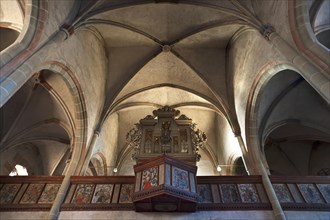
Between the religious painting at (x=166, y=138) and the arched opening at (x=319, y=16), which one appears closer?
the arched opening at (x=319, y=16)

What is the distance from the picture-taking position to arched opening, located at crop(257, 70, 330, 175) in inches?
467

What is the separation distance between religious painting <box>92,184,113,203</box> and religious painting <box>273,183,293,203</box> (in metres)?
5.62

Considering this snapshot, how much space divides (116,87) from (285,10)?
26.3 ft

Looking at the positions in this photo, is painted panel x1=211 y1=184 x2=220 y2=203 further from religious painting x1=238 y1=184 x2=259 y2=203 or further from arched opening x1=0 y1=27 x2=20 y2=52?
arched opening x1=0 y1=27 x2=20 y2=52

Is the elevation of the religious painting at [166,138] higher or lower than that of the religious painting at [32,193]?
higher

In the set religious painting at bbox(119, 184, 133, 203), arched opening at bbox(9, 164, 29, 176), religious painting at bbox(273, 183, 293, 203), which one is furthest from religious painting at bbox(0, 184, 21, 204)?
religious painting at bbox(273, 183, 293, 203)

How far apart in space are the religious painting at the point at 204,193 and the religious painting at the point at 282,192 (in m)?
2.29

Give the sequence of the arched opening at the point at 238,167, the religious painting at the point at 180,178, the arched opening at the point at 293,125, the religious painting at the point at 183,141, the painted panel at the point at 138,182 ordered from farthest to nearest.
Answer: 1. the arched opening at the point at 238,167
2. the arched opening at the point at 293,125
3. the religious painting at the point at 183,141
4. the painted panel at the point at 138,182
5. the religious painting at the point at 180,178

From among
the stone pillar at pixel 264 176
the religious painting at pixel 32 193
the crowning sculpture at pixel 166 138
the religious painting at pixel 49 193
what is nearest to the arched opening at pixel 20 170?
the religious painting at pixel 32 193

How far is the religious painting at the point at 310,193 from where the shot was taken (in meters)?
8.70

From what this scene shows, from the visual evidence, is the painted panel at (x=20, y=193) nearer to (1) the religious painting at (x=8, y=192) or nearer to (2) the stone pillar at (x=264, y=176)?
(1) the religious painting at (x=8, y=192)

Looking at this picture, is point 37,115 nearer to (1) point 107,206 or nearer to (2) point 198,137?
(1) point 107,206

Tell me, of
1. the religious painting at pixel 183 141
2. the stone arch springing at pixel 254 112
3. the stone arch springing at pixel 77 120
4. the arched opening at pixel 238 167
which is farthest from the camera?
the arched opening at pixel 238 167

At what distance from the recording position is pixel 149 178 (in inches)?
313
